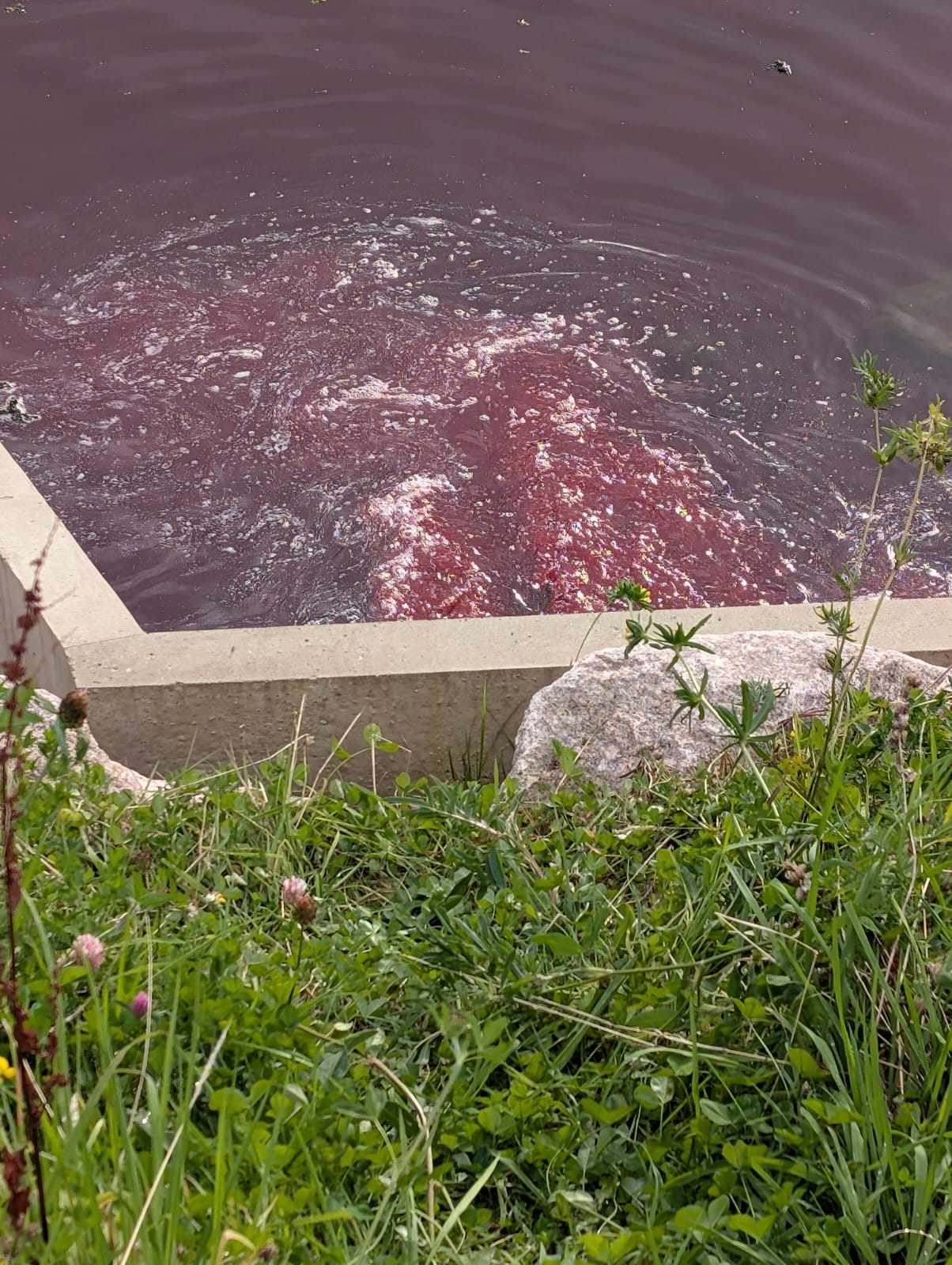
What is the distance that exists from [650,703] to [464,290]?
12.3 feet

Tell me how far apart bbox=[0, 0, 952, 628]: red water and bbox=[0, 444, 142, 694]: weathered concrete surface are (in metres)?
0.90

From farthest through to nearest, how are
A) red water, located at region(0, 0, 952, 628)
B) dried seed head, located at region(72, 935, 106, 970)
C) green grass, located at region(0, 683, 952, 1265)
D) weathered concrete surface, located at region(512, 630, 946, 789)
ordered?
red water, located at region(0, 0, 952, 628) < weathered concrete surface, located at region(512, 630, 946, 789) < dried seed head, located at region(72, 935, 106, 970) < green grass, located at region(0, 683, 952, 1265)

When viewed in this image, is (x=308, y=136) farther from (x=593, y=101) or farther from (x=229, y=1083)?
(x=229, y=1083)

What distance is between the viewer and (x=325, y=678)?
3227 mm

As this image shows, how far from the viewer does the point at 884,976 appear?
1.96m

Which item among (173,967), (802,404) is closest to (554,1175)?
(173,967)

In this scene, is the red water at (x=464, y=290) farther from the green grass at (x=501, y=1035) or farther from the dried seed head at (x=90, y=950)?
the dried seed head at (x=90, y=950)

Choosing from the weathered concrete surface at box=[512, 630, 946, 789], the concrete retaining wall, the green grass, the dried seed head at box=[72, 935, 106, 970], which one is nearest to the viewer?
the green grass

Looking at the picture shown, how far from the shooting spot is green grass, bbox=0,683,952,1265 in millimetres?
1739

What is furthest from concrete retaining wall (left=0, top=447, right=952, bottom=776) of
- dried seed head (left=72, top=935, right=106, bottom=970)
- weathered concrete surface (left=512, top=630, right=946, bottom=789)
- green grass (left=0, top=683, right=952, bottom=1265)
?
dried seed head (left=72, top=935, right=106, bottom=970)

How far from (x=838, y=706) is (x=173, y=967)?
135 centimetres

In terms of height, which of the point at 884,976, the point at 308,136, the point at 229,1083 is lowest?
the point at 229,1083

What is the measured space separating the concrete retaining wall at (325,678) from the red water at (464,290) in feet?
4.16

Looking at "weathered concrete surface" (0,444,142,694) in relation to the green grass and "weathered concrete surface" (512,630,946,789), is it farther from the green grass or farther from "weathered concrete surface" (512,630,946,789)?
"weathered concrete surface" (512,630,946,789)
